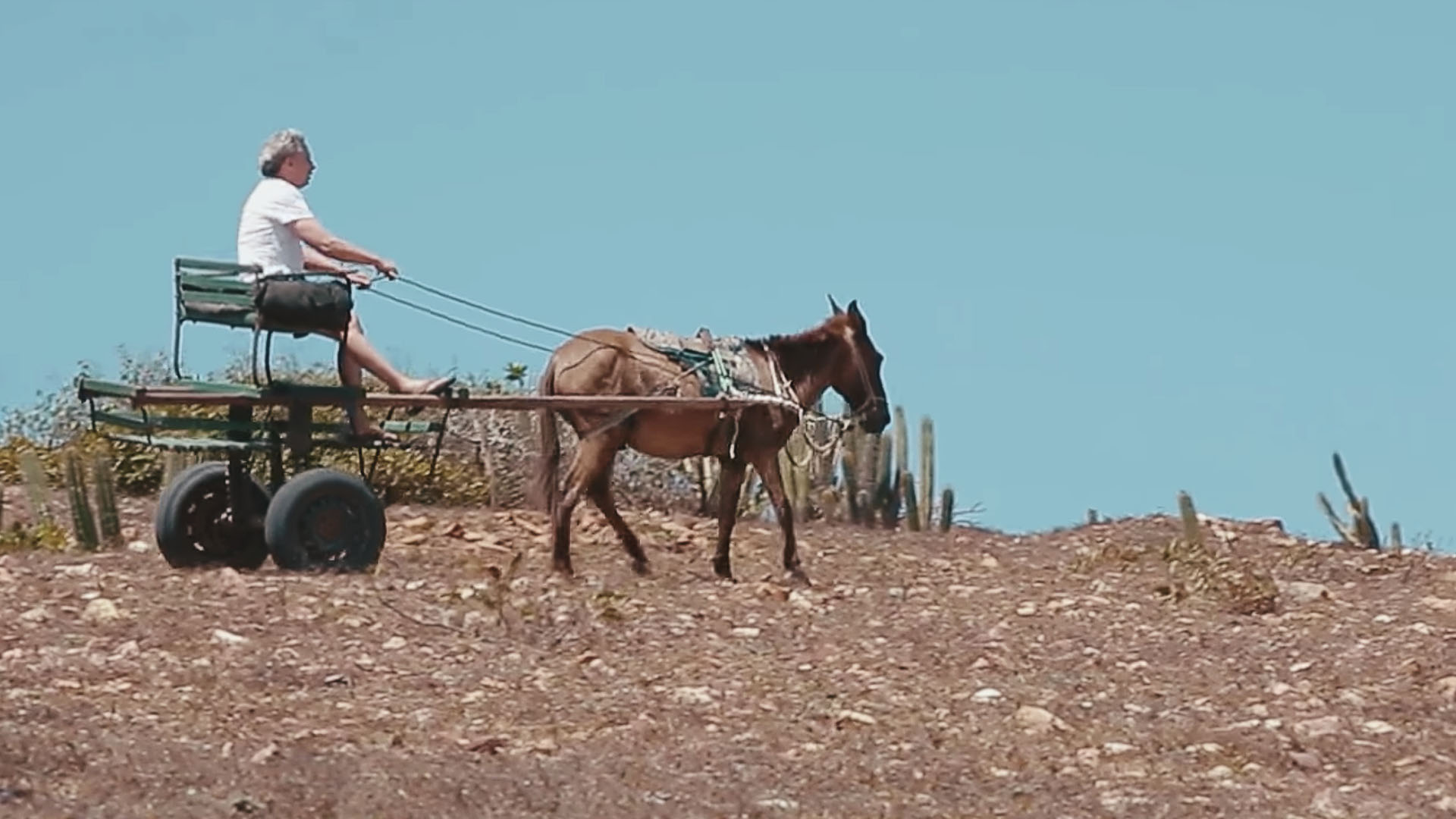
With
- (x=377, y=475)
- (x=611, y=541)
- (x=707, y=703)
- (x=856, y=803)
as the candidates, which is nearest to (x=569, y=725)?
(x=707, y=703)

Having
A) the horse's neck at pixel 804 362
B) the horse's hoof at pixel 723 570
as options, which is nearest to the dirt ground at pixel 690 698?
the horse's hoof at pixel 723 570

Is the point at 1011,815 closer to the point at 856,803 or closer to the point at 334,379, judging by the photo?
the point at 856,803

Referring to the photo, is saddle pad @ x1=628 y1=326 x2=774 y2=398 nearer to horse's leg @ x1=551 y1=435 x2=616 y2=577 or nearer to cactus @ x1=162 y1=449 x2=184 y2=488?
horse's leg @ x1=551 y1=435 x2=616 y2=577

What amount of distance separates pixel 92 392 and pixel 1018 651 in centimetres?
465

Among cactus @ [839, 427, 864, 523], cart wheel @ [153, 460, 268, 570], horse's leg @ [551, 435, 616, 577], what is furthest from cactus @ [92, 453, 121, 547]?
cactus @ [839, 427, 864, 523]

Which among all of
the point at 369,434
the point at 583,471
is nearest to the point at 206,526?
the point at 369,434

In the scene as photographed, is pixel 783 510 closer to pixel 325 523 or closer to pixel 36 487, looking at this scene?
pixel 325 523

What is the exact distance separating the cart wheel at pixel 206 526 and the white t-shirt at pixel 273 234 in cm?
138

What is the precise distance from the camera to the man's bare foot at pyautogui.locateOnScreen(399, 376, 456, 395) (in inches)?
555

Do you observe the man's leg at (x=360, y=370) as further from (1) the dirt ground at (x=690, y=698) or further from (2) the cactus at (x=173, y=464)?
(2) the cactus at (x=173, y=464)

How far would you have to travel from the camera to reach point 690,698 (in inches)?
463

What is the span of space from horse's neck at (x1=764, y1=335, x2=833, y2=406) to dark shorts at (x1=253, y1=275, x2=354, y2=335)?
4382 mm

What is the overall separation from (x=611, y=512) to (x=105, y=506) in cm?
299

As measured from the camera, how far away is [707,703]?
11.7 m
